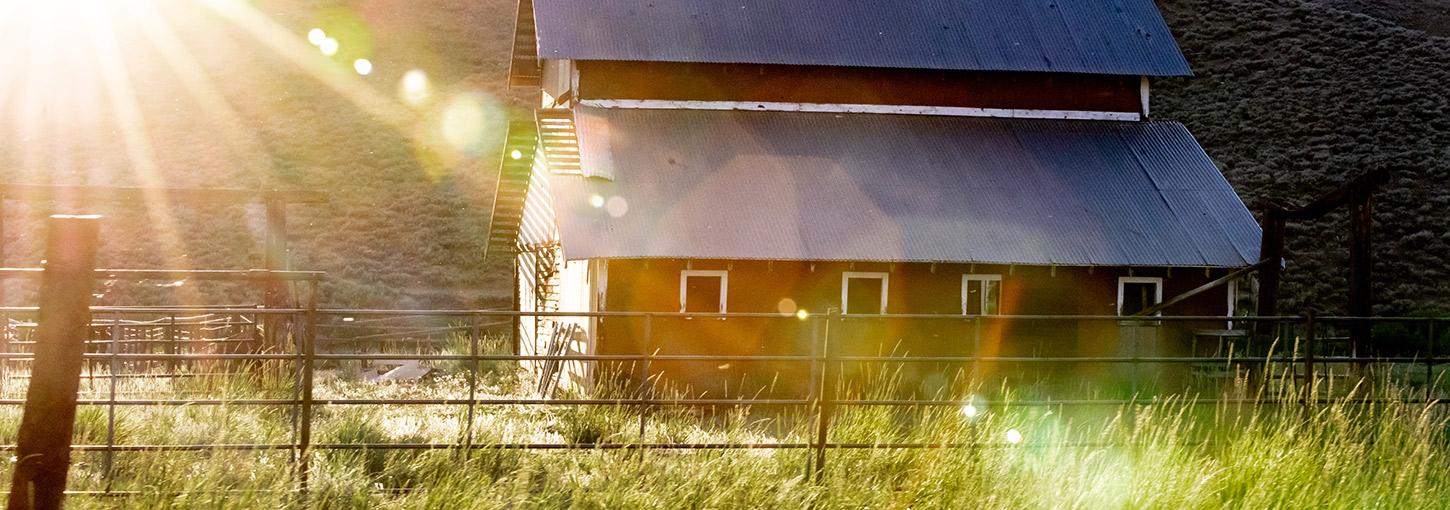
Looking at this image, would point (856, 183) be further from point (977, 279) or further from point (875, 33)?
point (875, 33)

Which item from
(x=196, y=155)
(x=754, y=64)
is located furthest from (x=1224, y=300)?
(x=196, y=155)

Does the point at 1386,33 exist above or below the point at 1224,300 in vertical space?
above

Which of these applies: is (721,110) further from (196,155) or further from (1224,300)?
(196,155)

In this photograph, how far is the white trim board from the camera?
2139 cm

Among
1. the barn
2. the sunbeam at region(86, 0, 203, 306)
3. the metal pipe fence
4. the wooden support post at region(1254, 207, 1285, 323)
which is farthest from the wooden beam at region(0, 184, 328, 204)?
the wooden support post at region(1254, 207, 1285, 323)

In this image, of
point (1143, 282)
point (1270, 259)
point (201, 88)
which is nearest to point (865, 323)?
point (1143, 282)

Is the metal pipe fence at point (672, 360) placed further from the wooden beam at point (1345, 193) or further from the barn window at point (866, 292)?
the wooden beam at point (1345, 193)

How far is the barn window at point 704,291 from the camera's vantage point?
17.5 metres

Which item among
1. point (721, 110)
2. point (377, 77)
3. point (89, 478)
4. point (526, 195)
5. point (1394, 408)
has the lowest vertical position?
point (89, 478)

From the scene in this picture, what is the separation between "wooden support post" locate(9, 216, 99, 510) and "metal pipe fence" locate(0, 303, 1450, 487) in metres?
1.82

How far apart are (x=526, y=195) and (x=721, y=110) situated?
15.6 ft

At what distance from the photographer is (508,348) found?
86.6ft

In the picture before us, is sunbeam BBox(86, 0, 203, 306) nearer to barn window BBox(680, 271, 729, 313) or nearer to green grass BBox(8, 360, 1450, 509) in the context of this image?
barn window BBox(680, 271, 729, 313)

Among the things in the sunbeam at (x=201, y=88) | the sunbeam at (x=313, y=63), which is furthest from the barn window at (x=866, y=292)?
the sunbeam at (x=313, y=63)
